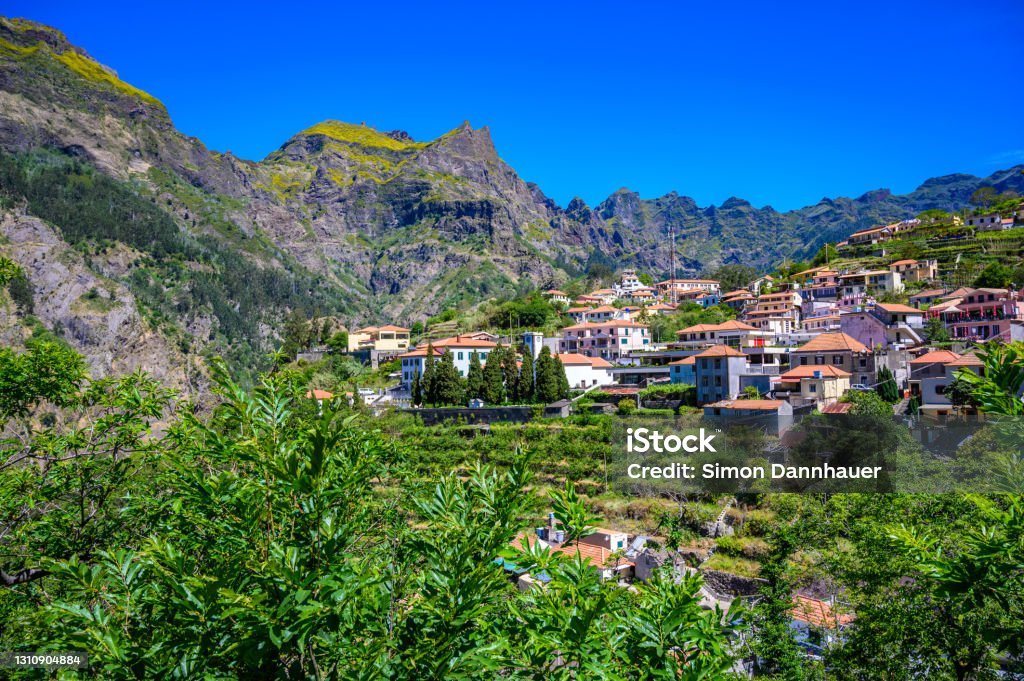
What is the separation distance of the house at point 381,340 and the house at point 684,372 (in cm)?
3109

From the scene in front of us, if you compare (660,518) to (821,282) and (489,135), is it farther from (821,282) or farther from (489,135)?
(489,135)

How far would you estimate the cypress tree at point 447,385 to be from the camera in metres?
37.2

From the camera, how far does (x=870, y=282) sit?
5122 cm

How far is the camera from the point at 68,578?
3.34 meters

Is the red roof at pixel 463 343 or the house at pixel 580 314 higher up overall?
the house at pixel 580 314

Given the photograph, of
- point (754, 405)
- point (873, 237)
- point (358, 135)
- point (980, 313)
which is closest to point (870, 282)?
point (980, 313)

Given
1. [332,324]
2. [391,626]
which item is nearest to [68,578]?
[391,626]

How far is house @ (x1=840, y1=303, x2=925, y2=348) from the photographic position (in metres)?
35.4

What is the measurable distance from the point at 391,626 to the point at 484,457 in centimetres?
2739

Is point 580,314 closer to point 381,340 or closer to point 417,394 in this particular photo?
point 381,340

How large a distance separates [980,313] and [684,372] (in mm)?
20519

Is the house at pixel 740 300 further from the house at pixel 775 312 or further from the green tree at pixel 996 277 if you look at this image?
the green tree at pixel 996 277

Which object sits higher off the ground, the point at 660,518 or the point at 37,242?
the point at 37,242

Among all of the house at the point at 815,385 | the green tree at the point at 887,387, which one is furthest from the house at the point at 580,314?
the green tree at the point at 887,387
